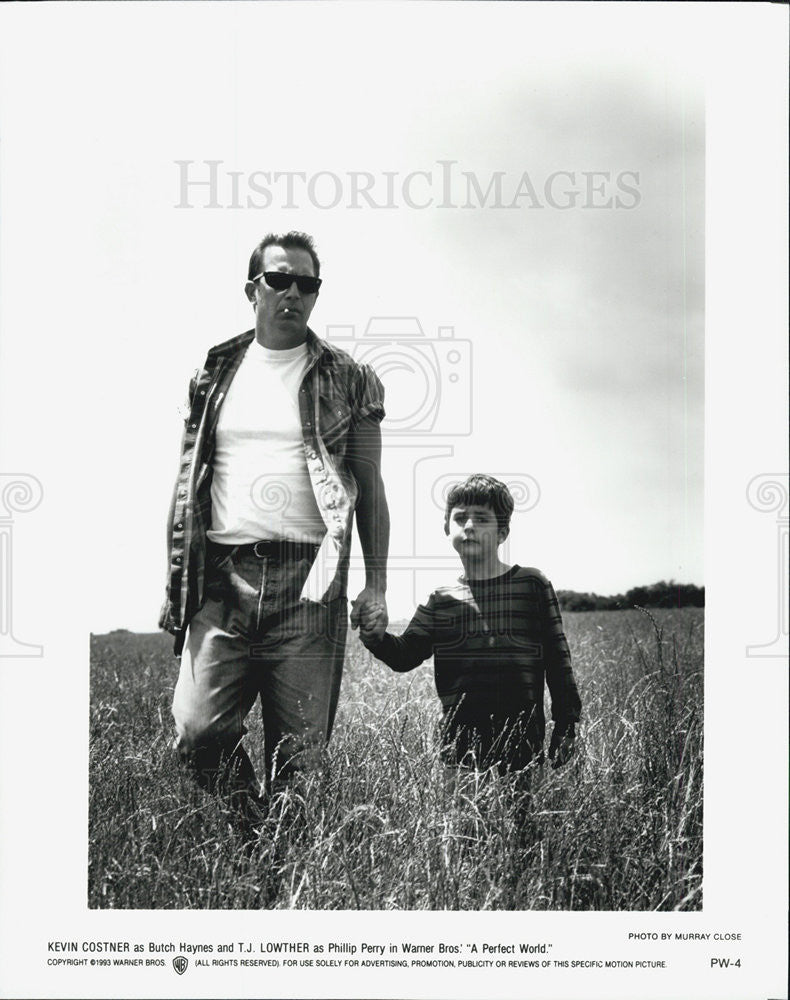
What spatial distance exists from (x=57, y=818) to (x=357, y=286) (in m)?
2.22

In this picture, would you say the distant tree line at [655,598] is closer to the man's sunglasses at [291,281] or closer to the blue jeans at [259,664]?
the blue jeans at [259,664]

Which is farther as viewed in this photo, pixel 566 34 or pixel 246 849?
pixel 566 34

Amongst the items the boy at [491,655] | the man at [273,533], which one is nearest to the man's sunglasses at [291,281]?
the man at [273,533]

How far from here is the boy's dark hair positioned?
376cm

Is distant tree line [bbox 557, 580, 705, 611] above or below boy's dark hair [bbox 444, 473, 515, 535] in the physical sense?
below

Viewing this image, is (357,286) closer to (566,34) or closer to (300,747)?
(566,34)

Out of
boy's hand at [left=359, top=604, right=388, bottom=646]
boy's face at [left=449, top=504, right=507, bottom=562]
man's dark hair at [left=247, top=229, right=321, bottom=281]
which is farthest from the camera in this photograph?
man's dark hair at [left=247, top=229, right=321, bottom=281]

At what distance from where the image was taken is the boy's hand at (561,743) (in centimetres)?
369

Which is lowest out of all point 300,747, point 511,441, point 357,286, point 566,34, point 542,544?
point 300,747

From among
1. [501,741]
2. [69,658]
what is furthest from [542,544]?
[69,658]

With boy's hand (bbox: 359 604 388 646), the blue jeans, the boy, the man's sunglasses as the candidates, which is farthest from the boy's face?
the man's sunglasses

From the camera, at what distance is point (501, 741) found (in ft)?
11.9

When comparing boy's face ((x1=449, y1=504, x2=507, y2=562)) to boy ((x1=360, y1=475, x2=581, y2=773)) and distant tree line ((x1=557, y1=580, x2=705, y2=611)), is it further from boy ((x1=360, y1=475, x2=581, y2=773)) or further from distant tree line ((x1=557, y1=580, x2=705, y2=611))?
distant tree line ((x1=557, y1=580, x2=705, y2=611))

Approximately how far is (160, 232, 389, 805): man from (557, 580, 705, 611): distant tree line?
813 mm
